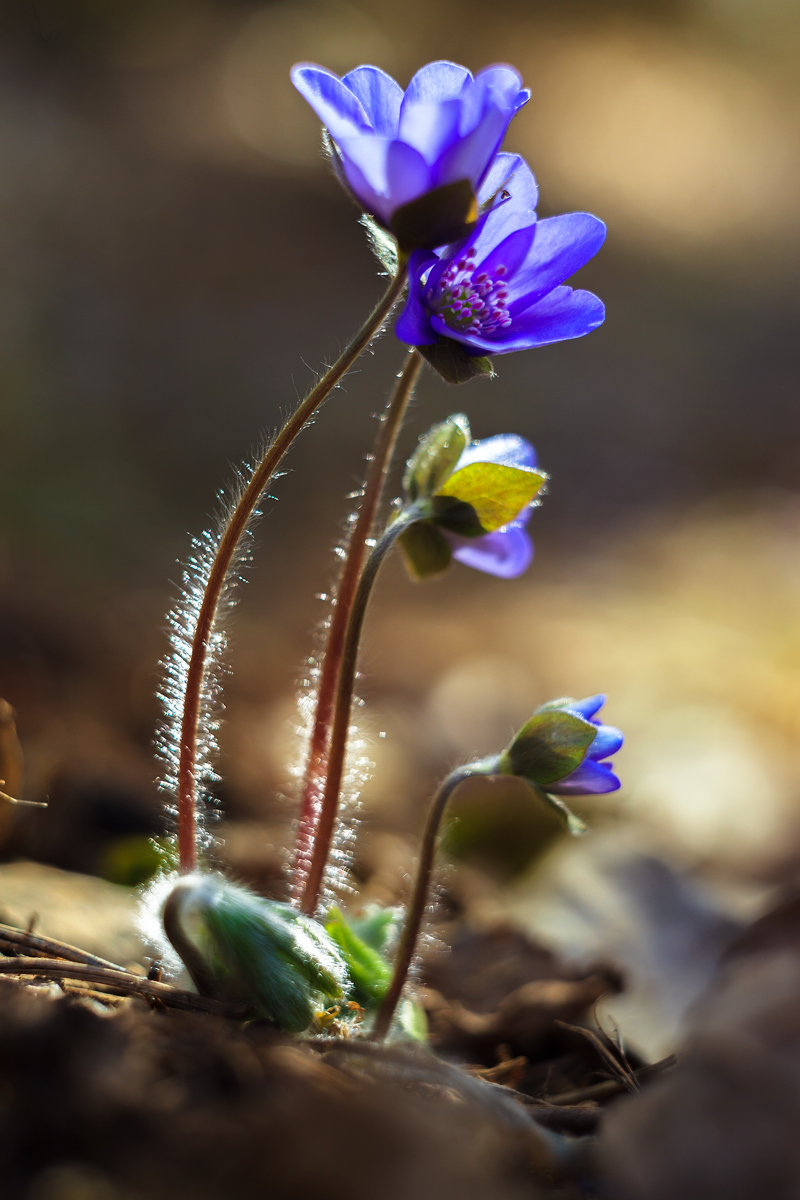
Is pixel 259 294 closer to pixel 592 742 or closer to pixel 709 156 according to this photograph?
pixel 592 742

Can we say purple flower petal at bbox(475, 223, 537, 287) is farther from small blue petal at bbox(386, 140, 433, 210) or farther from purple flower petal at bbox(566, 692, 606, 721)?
purple flower petal at bbox(566, 692, 606, 721)

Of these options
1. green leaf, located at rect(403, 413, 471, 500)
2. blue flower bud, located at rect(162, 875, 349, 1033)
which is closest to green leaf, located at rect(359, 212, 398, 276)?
green leaf, located at rect(403, 413, 471, 500)

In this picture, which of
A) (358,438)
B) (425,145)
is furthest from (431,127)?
(358,438)

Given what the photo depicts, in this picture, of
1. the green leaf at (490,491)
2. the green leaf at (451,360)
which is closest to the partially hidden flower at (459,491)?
the green leaf at (490,491)

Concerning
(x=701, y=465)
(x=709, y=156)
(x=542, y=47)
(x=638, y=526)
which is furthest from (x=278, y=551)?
(x=542, y=47)

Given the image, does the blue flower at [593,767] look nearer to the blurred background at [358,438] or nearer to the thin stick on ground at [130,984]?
the thin stick on ground at [130,984]

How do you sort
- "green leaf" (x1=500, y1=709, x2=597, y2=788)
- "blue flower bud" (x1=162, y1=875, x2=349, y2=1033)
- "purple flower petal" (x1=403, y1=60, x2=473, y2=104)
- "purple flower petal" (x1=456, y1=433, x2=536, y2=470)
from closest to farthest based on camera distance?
"blue flower bud" (x1=162, y1=875, x2=349, y2=1033)
"purple flower petal" (x1=403, y1=60, x2=473, y2=104)
"green leaf" (x1=500, y1=709, x2=597, y2=788)
"purple flower petal" (x1=456, y1=433, x2=536, y2=470)
